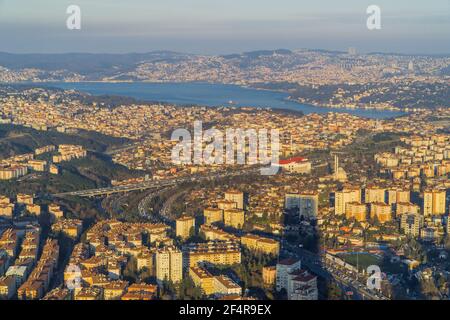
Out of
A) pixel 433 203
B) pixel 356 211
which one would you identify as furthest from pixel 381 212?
pixel 433 203

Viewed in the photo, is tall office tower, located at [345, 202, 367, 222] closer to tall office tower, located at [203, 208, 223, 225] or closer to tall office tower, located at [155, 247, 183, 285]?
tall office tower, located at [203, 208, 223, 225]

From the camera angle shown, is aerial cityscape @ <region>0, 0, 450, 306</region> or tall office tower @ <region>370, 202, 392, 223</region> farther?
tall office tower @ <region>370, 202, 392, 223</region>

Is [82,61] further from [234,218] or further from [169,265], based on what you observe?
[169,265]

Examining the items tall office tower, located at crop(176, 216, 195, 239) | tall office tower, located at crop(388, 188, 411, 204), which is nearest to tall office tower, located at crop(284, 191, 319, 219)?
tall office tower, located at crop(388, 188, 411, 204)

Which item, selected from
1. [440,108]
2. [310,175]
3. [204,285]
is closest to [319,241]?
[204,285]

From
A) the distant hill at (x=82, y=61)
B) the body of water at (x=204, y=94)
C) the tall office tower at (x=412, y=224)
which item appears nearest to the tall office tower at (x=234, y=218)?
the tall office tower at (x=412, y=224)

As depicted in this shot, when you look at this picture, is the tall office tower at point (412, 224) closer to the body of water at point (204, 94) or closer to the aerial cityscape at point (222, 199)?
the aerial cityscape at point (222, 199)
